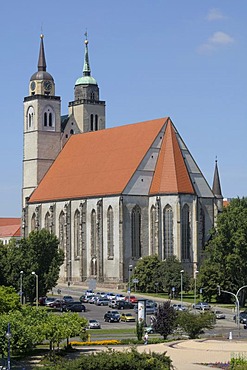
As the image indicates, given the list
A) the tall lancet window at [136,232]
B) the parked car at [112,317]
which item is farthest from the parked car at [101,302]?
the tall lancet window at [136,232]

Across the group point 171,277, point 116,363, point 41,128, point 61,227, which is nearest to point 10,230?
point 41,128

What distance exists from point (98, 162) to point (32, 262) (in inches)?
1290

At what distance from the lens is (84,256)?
133 m

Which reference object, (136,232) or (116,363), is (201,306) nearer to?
(136,232)

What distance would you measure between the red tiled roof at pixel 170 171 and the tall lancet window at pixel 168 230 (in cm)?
270

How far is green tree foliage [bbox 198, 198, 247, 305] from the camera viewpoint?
3971 inches

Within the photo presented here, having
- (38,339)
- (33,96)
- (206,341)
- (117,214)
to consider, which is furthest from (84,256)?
(38,339)

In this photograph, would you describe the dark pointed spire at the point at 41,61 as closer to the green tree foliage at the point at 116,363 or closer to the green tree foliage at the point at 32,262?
the green tree foliage at the point at 32,262

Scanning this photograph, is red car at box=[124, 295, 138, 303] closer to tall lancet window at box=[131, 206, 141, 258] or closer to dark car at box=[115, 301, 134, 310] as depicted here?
dark car at box=[115, 301, 134, 310]

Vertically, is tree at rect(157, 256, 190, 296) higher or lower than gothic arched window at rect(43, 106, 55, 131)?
lower

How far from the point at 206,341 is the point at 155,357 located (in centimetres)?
2194

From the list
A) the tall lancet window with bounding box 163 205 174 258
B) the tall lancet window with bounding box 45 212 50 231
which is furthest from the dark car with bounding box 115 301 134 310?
the tall lancet window with bounding box 45 212 50 231

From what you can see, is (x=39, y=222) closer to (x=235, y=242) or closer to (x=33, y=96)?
(x=33, y=96)

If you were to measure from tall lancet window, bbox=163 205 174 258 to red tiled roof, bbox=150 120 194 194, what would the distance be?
2.70 m
